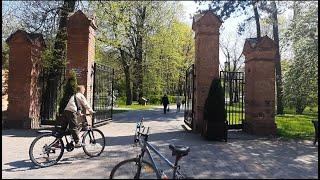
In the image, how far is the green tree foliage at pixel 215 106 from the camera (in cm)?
1343

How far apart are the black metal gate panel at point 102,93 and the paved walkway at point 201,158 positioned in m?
2.83

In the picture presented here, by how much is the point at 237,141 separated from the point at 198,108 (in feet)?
8.02

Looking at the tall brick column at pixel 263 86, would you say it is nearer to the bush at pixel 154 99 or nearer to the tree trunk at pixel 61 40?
the tree trunk at pixel 61 40


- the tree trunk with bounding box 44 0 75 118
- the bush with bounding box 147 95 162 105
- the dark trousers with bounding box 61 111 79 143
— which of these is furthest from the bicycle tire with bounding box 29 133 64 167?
the bush with bounding box 147 95 162 105

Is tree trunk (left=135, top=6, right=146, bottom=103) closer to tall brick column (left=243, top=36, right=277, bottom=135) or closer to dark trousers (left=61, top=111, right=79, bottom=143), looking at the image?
tall brick column (left=243, top=36, right=277, bottom=135)

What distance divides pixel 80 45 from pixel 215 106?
5.72 m

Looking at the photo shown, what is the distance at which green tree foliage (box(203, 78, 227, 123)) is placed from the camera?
1343 centimetres

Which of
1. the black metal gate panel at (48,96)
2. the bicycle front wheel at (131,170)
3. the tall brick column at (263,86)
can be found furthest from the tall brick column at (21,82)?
the bicycle front wheel at (131,170)

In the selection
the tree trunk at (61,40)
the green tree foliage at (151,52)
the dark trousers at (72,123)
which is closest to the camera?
the dark trousers at (72,123)

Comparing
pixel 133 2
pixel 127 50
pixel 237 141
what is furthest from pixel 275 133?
pixel 127 50

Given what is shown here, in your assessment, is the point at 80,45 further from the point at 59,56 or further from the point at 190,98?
the point at 190,98

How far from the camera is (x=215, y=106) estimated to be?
13.5m

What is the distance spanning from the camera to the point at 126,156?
10.1 metres

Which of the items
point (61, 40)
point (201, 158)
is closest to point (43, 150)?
point (201, 158)
